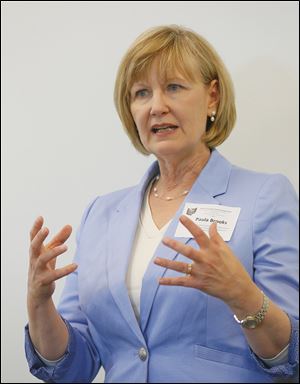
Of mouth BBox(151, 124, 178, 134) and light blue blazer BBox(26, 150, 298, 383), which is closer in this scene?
light blue blazer BBox(26, 150, 298, 383)

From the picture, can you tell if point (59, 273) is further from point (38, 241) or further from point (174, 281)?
point (174, 281)

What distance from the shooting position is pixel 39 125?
1842 mm

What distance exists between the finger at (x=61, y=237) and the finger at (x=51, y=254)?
0.15 feet

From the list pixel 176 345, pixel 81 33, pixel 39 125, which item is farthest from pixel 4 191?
pixel 176 345

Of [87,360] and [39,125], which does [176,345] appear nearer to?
[87,360]

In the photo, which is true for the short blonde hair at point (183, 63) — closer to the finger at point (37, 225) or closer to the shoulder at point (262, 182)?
the shoulder at point (262, 182)

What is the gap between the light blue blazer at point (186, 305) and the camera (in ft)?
4.01

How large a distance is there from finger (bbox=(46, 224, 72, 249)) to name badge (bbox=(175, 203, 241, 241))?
271mm

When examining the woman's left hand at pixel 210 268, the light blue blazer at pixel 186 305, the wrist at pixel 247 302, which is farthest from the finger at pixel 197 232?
the light blue blazer at pixel 186 305

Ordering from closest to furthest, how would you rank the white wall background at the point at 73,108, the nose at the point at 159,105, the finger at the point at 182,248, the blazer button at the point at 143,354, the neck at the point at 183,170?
the finger at the point at 182,248
the blazer button at the point at 143,354
the nose at the point at 159,105
the neck at the point at 183,170
the white wall background at the point at 73,108

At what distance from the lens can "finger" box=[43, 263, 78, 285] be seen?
1161mm

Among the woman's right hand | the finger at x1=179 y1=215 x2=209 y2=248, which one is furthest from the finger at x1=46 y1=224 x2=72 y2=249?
the finger at x1=179 y1=215 x2=209 y2=248

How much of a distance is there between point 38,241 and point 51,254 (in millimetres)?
44

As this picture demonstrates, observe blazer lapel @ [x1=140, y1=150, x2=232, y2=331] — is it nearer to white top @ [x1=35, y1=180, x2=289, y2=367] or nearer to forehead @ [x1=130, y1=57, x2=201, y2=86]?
white top @ [x1=35, y1=180, x2=289, y2=367]
